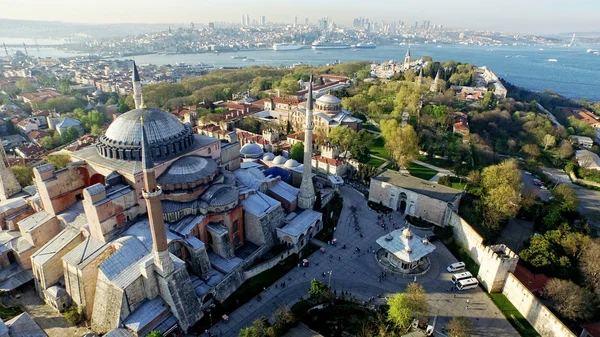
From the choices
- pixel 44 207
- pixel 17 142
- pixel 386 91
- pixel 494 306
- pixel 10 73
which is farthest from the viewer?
pixel 10 73

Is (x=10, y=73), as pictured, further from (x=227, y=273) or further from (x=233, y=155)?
(x=227, y=273)

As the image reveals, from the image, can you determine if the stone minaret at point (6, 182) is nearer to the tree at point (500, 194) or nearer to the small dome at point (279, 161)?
the small dome at point (279, 161)

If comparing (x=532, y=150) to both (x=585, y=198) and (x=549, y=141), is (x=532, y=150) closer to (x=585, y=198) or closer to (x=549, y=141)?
(x=549, y=141)

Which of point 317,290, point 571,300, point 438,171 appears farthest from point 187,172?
point 438,171

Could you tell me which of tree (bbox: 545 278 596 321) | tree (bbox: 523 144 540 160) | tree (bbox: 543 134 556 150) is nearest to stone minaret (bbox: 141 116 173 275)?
tree (bbox: 545 278 596 321)

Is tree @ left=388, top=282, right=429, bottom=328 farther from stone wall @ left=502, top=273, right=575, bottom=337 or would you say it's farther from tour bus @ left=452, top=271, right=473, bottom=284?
stone wall @ left=502, top=273, right=575, bottom=337

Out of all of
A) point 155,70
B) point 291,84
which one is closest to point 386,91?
point 291,84

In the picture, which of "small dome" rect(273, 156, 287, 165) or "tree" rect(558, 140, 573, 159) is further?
"tree" rect(558, 140, 573, 159)

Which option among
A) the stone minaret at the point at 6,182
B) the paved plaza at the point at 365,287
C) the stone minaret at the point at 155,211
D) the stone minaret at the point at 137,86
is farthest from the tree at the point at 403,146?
the stone minaret at the point at 6,182
